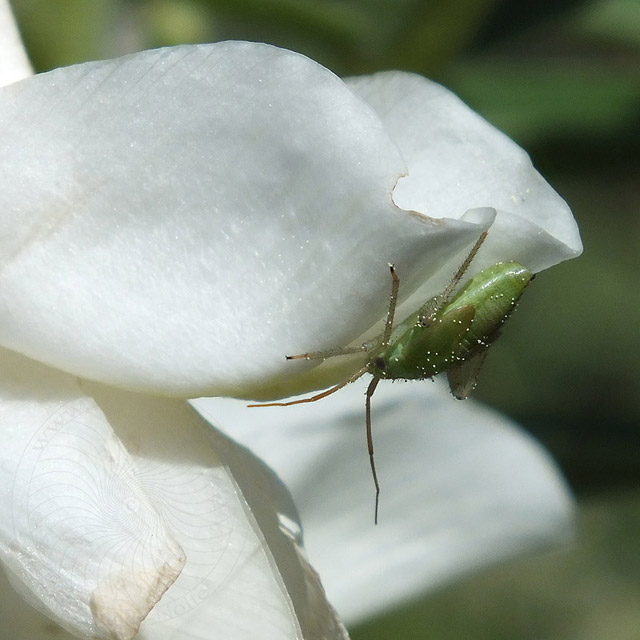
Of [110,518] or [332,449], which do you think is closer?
[110,518]

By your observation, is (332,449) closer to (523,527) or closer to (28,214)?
(523,527)

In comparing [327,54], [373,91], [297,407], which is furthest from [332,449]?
[327,54]

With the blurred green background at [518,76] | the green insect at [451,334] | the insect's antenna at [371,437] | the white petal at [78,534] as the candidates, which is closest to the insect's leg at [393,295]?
the green insect at [451,334]

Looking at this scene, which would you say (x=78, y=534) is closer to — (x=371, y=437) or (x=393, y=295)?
(x=393, y=295)

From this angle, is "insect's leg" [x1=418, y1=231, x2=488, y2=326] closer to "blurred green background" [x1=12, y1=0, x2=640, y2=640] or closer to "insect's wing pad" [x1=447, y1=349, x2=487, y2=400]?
"insect's wing pad" [x1=447, y1=349, x2=487, y2=400]

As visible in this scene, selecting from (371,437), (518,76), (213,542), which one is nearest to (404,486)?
(371,437)

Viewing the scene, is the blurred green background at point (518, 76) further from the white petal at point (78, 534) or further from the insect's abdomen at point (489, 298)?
the white petal at point (78, 534)

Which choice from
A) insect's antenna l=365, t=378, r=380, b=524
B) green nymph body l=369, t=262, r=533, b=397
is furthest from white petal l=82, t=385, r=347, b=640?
insect's antenna l=365, t=378, r=380, b=524
